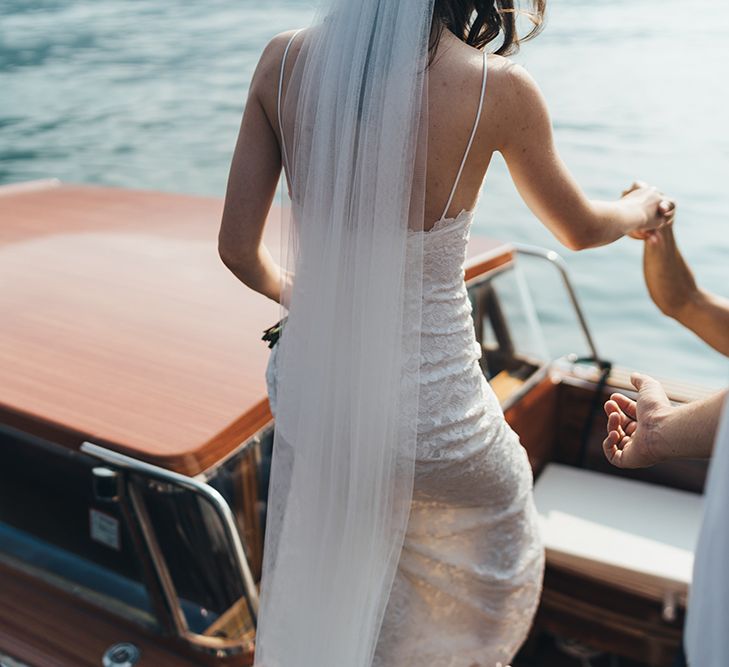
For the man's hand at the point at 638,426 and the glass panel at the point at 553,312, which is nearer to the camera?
the man's hand at the point at 638,426

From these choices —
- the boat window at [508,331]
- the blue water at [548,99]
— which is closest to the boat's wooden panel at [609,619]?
the boat window at [508,331]

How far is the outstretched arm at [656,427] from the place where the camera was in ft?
3.28

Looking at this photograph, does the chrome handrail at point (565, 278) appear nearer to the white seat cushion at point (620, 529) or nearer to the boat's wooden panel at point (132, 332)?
the boat's wooden panel at point (132, 332)

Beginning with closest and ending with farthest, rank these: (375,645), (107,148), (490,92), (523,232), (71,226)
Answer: (490,92) → (375,645) → (71,226) → (523,232) → (107,148)

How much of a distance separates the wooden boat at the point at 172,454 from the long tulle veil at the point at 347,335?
0.49ft

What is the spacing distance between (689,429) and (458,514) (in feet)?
1.54

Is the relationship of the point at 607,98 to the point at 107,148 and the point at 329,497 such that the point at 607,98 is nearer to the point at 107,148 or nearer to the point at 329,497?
the point at 107,148

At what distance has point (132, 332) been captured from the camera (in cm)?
189

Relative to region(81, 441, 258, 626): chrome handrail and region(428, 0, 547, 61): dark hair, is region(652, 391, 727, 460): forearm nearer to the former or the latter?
region(428, 0, 547, 61): dark hair

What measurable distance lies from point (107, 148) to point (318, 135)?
13.0 m

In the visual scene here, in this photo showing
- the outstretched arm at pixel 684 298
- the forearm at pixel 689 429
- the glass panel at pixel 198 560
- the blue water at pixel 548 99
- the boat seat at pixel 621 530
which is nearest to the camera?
the forearm at pixel 689 429

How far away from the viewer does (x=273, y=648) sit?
1.40 metres

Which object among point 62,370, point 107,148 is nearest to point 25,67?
point 107,148

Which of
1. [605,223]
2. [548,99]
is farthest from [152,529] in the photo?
[548,99]
